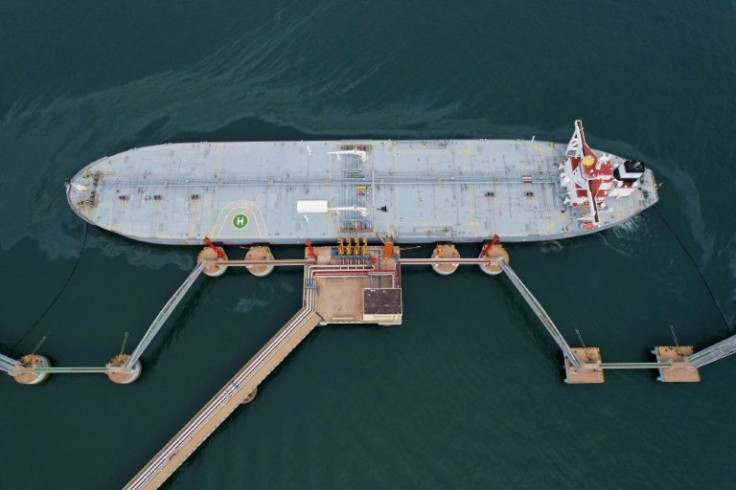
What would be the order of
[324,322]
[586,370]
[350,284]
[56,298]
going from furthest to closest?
[56,298], [350,284], [324,322], [586,370]

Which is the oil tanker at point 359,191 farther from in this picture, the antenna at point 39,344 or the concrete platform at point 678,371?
the concrete platform at point 678,371

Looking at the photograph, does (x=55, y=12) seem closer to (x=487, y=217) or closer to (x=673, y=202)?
(x=487, y=217)

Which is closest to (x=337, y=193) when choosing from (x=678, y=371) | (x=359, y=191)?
(x=359, y=191)

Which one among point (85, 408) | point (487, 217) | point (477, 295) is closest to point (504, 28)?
point (487, 217)

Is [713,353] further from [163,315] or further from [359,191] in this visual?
[163,315]

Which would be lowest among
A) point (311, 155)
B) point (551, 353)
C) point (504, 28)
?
point (551, 353)
